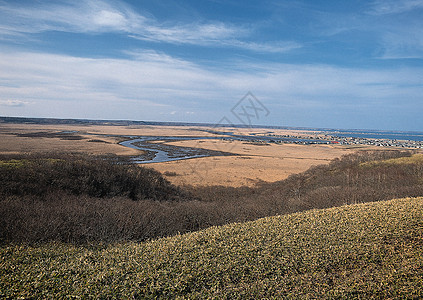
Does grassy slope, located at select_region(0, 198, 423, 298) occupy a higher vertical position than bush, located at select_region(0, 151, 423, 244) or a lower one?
higher

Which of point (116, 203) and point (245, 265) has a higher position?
point (245, 265)

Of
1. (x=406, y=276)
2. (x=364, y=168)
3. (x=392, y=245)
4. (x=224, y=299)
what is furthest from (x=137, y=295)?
(x=364, y=168)

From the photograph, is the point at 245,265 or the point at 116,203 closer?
the point at 245,265

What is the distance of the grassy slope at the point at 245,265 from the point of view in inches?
191

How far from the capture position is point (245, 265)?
5.61 metres

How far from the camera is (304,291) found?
16.0ft

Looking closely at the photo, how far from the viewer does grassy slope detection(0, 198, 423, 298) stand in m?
4.86

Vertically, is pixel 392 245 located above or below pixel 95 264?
above

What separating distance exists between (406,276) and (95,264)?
6405 mm

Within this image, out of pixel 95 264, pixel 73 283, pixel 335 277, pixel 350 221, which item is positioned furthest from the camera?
pixel 350 221

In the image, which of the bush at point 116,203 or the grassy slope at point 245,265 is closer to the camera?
the grassy slope at point 245,265

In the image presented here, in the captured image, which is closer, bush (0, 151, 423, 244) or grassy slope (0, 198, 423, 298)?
grassy slope (0, 198, 423, 298)

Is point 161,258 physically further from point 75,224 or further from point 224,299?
point 75,224

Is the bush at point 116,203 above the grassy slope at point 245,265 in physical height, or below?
below
